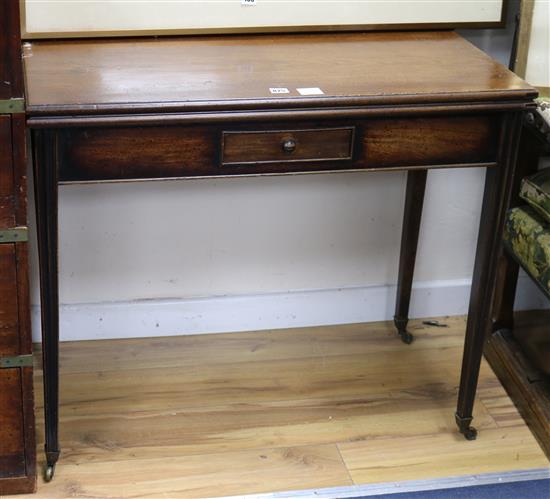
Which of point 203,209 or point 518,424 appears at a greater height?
point 203,209

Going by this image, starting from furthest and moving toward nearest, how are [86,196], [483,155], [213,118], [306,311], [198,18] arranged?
[306,311]
[86,196]
[198,18]
[483,155]
[213,118]

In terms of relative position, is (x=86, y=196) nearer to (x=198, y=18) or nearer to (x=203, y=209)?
(x=203, y=209)

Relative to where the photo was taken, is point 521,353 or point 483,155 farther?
point 521,353

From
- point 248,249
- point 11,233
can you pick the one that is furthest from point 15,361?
point 248,249

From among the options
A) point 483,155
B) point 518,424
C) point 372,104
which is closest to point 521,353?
point 518,424

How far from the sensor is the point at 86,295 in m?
2.79

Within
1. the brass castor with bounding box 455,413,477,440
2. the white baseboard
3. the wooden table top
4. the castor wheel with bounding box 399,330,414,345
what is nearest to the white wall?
the white baseboard

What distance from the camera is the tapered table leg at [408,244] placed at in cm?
274

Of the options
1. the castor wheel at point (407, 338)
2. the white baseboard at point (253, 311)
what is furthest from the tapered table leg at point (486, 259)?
the white baseboard at point (253, 311)

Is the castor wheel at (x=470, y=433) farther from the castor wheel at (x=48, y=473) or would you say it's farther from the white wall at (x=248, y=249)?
the castor wheel at (x=48, y=473)

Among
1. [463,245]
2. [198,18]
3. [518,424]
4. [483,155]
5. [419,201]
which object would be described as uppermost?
[198,18]

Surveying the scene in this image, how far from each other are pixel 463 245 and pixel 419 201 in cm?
31

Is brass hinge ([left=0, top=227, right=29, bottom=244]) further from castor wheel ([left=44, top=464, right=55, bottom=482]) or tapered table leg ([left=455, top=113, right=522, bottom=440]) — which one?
tapered table leg ([left=455, top=113, right=522, bottom=440])

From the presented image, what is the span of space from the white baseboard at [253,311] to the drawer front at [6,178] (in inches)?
31.5
